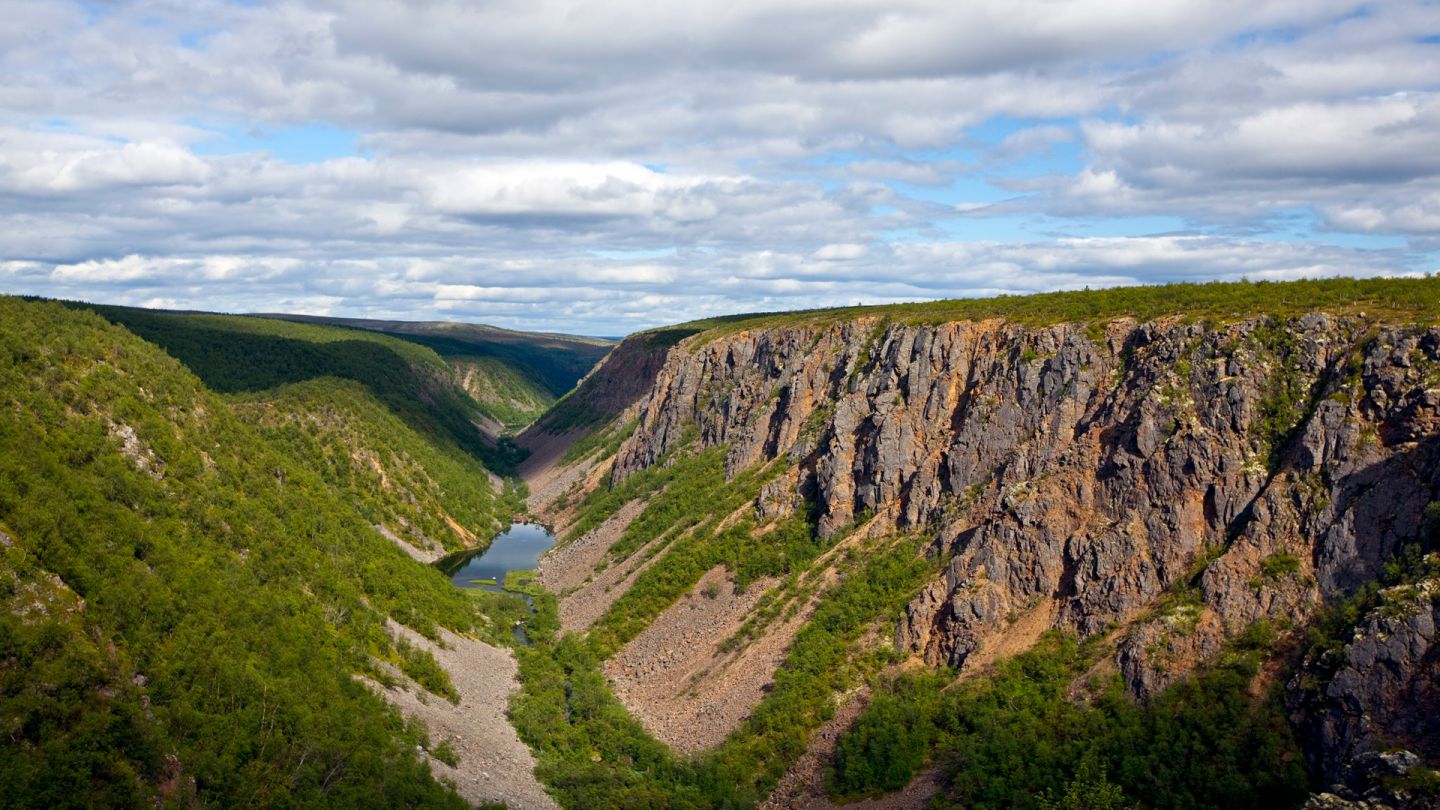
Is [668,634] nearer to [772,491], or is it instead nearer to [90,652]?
[772,491]

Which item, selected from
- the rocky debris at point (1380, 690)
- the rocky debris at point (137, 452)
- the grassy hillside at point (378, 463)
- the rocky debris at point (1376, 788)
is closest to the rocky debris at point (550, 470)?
the grassy hillside at point (378, 463)

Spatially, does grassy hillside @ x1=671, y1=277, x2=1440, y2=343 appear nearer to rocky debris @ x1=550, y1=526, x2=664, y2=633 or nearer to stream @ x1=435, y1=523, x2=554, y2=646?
rocky debris @ x1=550, y1=526, x2=664, y2=633

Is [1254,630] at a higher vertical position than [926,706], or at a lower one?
higher

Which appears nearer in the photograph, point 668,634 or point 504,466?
point 668,634

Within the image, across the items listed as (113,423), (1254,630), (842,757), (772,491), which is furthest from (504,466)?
(1254,630)

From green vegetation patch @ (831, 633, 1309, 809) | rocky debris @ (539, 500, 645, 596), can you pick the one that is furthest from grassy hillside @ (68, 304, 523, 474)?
green vegetation patch @ (831, 633, 1309, 809)

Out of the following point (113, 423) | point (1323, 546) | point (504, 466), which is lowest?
point (504, 466)

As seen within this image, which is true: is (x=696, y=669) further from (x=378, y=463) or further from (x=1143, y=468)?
(x=378, y=463)
